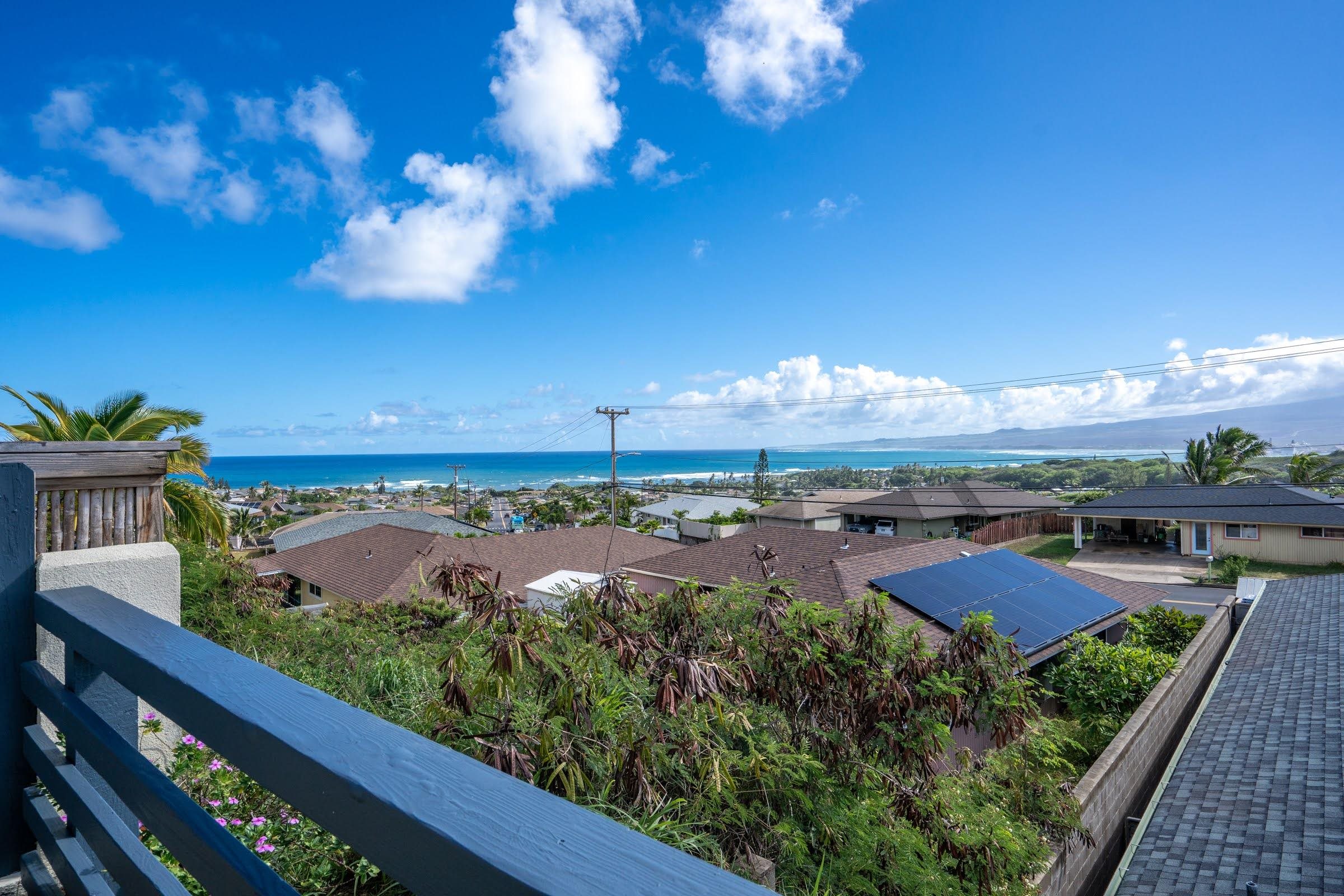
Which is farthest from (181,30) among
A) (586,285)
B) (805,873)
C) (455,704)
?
(586,285)

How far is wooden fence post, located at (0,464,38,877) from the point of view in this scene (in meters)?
1.68

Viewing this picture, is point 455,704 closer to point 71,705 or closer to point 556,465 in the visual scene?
point 71,705

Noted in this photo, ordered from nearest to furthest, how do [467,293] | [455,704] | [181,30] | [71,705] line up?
[71,705] < [455,704] < [181,30] < [467,293]

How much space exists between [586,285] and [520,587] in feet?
77.1

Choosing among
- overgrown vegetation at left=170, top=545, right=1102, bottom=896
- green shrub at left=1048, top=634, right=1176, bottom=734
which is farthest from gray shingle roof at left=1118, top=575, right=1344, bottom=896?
overgrown vegetation at left=170, top=545, right=1102, bottom=896

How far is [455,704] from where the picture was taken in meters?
3.75

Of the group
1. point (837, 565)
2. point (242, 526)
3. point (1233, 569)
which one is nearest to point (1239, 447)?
point (1233, 569)

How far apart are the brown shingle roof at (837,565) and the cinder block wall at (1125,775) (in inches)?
62.7

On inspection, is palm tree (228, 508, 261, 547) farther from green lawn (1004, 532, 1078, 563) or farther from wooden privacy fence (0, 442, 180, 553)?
green lawn (1004, 532, 1078, 563)

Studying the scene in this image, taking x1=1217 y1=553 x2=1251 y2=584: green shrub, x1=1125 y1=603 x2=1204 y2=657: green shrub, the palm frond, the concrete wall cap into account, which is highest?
the concrete wall cap

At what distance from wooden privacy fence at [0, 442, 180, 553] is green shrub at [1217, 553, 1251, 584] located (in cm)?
3285

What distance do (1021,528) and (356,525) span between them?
39.7 metres

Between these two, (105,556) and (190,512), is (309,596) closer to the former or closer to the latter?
(190,512)

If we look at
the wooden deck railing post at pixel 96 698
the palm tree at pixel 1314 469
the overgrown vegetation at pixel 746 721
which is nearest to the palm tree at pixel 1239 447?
the palm tree at pixel 1314 469
